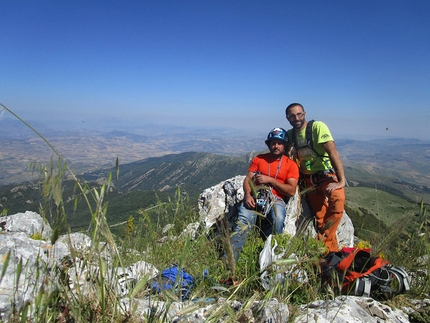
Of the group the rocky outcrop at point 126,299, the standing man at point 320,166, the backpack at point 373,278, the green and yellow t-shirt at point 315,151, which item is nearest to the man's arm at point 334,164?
the standing man at point 320,166

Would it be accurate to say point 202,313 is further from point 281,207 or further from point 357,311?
point 281,207

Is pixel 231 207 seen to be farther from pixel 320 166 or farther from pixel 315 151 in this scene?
pixel 315 151

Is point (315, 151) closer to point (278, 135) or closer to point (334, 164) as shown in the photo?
point (334, 164)

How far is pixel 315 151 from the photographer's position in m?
5.94

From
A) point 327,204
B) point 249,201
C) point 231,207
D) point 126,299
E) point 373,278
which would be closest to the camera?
point 126,299

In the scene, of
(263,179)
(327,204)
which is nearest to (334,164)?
(327,204)

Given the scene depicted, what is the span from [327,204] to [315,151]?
1.41 meters

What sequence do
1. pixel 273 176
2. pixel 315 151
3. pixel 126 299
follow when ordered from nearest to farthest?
pixel 126 299 < pixel 273 176 < pixel 315 151

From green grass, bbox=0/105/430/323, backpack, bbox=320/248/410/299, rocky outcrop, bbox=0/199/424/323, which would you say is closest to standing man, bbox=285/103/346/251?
green grass, bbox=0/105/430/323

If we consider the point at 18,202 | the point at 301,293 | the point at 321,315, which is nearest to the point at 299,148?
the point at 301,293

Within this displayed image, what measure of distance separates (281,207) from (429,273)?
2868 millimetres

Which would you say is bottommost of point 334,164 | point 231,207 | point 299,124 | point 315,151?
point 231,207

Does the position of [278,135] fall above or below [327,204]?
above

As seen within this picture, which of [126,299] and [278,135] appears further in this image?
[278,135]
